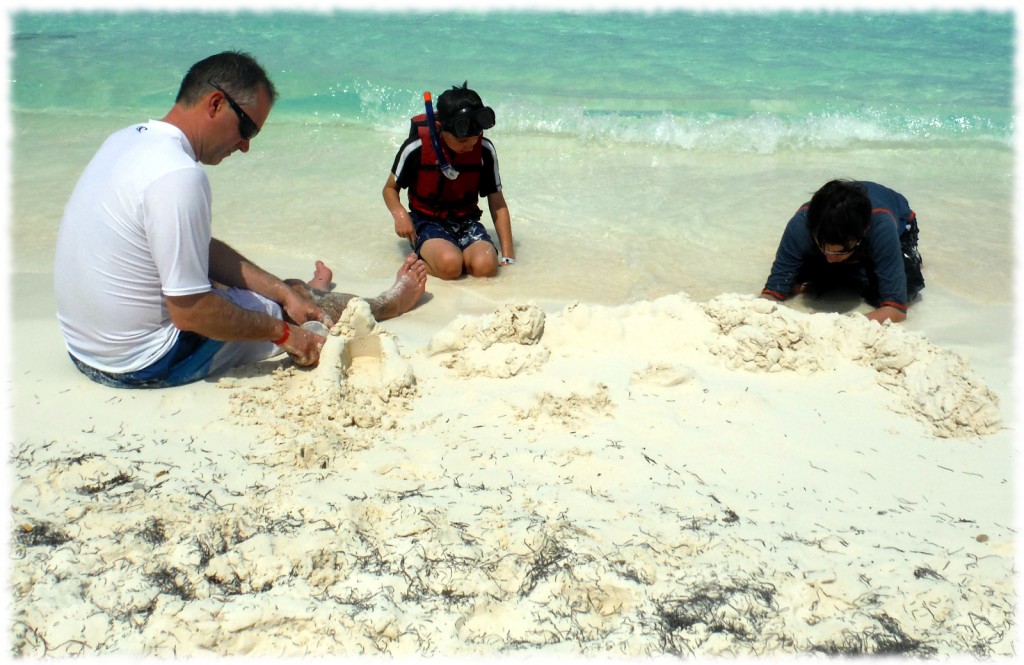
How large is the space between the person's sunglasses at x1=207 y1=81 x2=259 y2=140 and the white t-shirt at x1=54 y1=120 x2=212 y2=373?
19 cm

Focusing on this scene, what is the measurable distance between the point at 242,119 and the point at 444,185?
193 cm

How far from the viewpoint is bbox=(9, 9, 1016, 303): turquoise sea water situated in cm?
509

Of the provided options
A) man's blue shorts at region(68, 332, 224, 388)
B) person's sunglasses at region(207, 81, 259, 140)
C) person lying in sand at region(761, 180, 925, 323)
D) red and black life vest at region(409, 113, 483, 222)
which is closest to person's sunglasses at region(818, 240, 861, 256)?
person lying in sand at region(761, 180, 925, 323)

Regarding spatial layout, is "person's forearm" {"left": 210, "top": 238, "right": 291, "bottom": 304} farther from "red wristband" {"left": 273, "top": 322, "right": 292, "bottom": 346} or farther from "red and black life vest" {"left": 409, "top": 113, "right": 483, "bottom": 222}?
"red and black life vest" {"left": 409, "top": 113, "right": 483, "bottom": 222}

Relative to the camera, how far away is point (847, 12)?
12.6m

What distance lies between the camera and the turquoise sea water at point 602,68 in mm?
7520

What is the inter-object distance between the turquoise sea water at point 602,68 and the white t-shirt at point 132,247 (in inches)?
197

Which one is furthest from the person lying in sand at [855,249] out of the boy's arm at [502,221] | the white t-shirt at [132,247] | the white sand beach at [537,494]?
the white t-shirt at [132,247]

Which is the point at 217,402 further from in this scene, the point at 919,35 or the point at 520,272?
the point at 919,35

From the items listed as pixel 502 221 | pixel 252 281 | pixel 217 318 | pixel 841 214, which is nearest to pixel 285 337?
pixel 217 318

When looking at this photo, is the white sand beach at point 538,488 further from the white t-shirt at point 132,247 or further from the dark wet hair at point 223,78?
the dark wet hair at point 223,78

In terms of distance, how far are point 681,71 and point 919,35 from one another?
4119 millimetres

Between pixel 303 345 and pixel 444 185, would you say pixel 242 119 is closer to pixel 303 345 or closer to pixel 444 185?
pixel 303 345

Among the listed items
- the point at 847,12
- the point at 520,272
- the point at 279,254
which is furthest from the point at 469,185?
the point at 847,12
